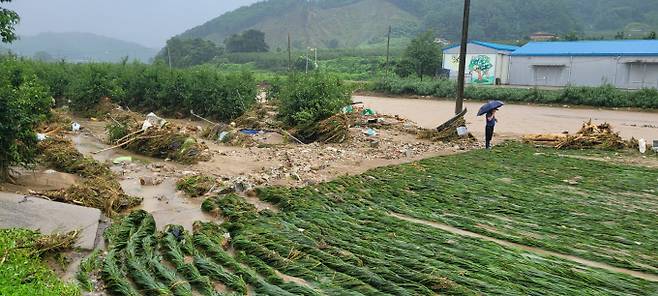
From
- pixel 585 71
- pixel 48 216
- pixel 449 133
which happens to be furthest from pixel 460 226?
pixel 585 71

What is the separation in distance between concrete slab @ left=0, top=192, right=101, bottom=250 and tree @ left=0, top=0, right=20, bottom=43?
2455 mm

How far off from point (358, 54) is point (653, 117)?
192ft

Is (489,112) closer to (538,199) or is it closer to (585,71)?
(538,199)

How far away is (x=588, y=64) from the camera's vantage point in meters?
36.4

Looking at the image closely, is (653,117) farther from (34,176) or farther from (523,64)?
(34,176)

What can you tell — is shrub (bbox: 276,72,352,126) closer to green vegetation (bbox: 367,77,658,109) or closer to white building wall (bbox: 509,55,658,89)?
green vegetation (bbox: 367,77,658,109)

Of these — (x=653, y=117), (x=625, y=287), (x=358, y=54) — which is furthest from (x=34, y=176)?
(x=358, y=54)

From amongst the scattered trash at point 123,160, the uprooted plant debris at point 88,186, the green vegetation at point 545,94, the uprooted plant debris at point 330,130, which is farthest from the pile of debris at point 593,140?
the green vegetation at point 545,94

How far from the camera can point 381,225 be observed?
6.70 m

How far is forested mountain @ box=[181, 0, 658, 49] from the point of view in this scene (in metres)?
99.2

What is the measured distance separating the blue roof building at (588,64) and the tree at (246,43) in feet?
195

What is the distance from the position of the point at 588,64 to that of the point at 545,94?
29.5 feet

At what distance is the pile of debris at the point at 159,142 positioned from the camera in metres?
11.4

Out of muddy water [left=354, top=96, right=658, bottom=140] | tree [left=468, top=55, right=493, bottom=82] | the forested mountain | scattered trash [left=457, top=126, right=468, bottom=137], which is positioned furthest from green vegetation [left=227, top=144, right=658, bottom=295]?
the forested mountain
